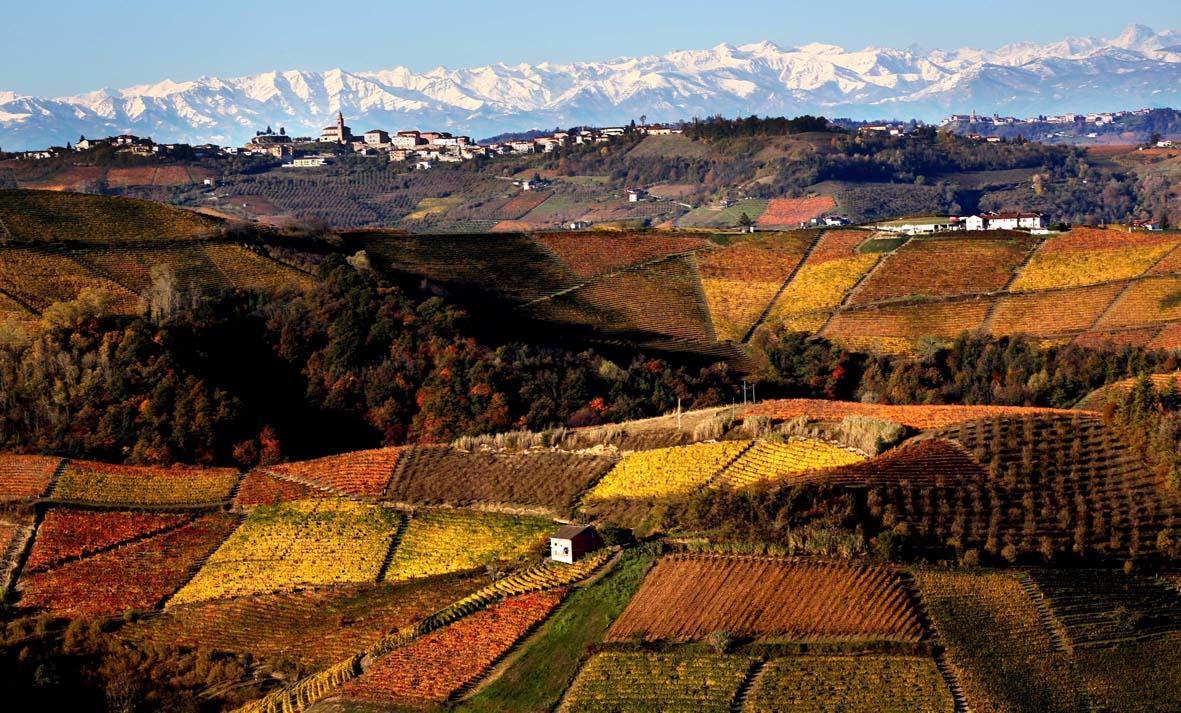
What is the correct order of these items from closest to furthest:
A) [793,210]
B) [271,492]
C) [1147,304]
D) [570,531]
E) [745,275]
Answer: [570,531]
[271,492]
[1147,304]
[745,275]
[793,210]

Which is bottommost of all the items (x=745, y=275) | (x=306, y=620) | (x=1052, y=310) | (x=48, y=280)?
(x=306, y=620)

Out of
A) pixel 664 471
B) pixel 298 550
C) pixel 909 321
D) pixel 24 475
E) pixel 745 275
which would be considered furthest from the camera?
pixel 745 275

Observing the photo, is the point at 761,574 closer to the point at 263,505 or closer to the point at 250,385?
the point at 263,505

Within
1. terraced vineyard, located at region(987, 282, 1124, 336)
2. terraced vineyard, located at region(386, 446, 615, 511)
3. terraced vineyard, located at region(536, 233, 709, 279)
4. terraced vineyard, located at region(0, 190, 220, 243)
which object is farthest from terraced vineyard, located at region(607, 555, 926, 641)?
terraced vineyard, located at region(536, 233, 709, 279)

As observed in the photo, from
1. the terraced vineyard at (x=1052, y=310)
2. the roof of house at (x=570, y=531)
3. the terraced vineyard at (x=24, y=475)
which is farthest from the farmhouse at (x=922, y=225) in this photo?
the terraced vineyard at (x=24, y=475)

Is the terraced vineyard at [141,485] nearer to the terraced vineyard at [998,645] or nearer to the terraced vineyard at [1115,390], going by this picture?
the terraced vineyard at [998,645]

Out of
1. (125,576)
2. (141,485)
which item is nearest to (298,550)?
(125,576)

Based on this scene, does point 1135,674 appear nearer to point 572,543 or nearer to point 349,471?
point 572,543

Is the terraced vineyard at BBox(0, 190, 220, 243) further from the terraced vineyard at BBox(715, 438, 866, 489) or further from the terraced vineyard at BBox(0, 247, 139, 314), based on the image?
the terraced vineyard at BBox(715, 438, 866, 489)
